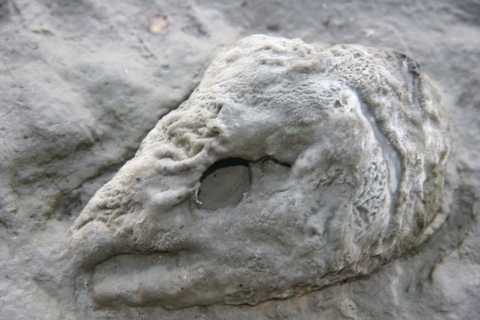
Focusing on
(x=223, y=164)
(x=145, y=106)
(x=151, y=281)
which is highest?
(x=223, y=164)

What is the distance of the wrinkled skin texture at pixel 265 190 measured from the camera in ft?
5.36

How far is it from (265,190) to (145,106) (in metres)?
0.91

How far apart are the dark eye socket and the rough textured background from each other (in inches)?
17.4

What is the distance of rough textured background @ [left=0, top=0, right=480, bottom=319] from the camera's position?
1920 mm

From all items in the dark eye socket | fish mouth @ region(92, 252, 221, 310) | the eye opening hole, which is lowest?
fish mouth @ region(92, 252, 221, 310)

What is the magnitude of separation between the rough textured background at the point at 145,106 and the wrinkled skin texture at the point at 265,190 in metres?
0.21

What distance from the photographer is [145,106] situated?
7.51ft

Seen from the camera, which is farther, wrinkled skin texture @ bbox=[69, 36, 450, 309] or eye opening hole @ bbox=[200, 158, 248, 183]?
eye opening hole @ bbox=[200, 158, 248, 183]

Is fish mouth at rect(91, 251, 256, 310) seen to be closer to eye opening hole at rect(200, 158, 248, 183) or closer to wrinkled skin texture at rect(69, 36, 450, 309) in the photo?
wrinkled skin texture at rect(69, 36, 450, 309)


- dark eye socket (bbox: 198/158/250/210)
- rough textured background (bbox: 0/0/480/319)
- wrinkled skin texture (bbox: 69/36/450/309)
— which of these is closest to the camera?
wrinkled skin texture (bbox: 69/36/450/309)

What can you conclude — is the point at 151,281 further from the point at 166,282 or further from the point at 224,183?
the point at 224,183

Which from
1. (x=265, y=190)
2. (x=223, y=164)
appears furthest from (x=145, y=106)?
(x=265, y=190)

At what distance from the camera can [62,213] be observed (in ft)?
6.79

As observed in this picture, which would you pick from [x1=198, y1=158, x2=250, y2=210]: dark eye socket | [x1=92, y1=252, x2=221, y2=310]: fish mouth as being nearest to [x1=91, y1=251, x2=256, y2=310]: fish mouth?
[x1=92, y1=252, x2=221, y2=310]: fish mouth
